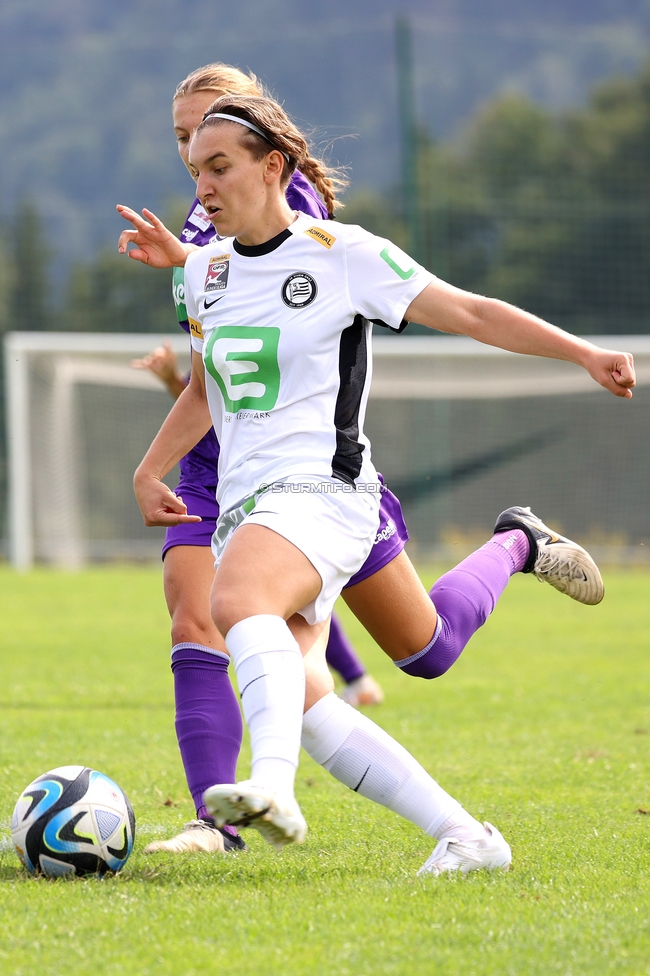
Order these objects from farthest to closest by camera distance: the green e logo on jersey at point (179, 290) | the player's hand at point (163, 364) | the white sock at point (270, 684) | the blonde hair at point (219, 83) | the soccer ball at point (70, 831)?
1. the player's hand at point (163, 364)
2. the blonde hair at point (219, 83)
3. the green e logo on jersey at point (179, 290)
4. the soccer ball at point (70, 831)
5. the white sock at point (270, 684)

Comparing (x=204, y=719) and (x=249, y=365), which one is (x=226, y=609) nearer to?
(x=249, y=365)

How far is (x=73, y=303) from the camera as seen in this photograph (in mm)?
28219

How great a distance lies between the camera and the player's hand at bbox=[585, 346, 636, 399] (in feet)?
9.96

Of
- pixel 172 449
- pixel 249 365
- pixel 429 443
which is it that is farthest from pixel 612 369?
pixel 429 443

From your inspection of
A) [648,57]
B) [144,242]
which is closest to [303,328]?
[144,242]

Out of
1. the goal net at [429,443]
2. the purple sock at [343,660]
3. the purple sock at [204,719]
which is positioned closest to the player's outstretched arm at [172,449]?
the purple sock at [204,719]

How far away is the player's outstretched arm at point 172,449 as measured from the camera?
361cm

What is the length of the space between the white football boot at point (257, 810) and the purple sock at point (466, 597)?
3.41 ft

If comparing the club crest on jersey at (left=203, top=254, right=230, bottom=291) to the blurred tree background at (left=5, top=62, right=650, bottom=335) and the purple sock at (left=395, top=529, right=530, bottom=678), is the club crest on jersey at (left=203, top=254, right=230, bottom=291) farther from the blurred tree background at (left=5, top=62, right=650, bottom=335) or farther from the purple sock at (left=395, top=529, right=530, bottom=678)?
the blurred tree background at (left=5, top=62, right=650, bottom=335)

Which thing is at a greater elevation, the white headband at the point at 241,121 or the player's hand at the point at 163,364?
the white headband at the point at 241,121

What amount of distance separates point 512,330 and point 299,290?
21.7 inches

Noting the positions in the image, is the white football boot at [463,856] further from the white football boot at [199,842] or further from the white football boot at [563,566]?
the white football boot at [563,566]

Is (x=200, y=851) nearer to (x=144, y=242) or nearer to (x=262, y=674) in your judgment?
(x=262, y=674)

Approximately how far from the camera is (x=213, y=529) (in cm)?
398
